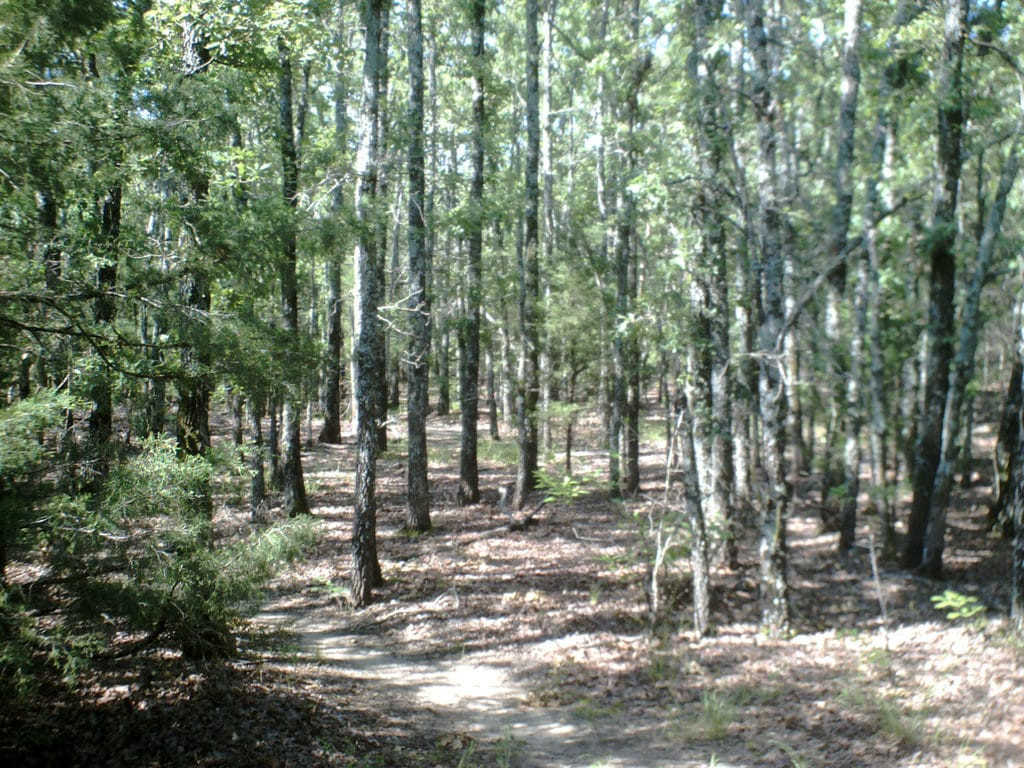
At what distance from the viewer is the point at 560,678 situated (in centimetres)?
866

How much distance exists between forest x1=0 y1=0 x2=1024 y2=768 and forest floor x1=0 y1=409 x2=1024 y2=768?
0.06 meters

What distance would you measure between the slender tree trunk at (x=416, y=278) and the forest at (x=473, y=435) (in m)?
0.08

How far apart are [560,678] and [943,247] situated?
8981mm

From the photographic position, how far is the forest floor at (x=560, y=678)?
241 inches

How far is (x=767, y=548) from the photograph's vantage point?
9461 millimetres

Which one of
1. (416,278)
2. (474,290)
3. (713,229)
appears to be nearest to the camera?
(713,229)

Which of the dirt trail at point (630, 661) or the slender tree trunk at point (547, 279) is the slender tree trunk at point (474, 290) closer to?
the slender tree trunk at point (547, 279)

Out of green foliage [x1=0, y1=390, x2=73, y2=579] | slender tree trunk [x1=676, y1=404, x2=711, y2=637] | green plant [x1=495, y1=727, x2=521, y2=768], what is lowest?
green plant [x1=495, y1=727, x2=521, y2=768]

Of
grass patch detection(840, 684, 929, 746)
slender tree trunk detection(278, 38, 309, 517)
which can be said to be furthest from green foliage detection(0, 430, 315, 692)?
grass patch detection(840, 684, 929, 746)

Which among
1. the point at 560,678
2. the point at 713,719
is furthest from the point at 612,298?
the point at 713,719

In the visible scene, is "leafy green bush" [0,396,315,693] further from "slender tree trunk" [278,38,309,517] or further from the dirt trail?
the dirt trail

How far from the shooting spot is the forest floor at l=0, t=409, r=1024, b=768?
6117 mm

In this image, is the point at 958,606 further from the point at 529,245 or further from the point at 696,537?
the point at 529,245

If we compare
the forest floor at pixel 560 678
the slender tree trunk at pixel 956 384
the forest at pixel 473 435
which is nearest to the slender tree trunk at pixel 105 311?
the forest at pixel 473 435
